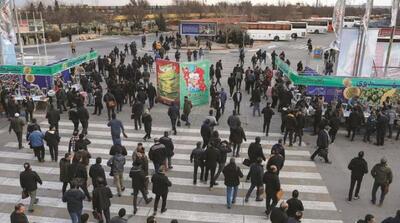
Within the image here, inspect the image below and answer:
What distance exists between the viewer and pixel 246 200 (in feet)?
36.3

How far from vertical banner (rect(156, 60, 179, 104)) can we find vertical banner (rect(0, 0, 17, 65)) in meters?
8.24

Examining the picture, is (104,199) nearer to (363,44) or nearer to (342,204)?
(342,204)

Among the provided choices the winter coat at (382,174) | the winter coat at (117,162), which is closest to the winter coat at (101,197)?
the winter coat at (117,162)

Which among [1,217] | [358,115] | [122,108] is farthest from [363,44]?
[1,217]

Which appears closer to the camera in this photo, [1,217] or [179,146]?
[1,217]

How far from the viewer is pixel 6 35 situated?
2142cm

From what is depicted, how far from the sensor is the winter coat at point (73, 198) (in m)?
9.10

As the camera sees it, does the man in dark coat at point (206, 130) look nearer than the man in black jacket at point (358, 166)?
No

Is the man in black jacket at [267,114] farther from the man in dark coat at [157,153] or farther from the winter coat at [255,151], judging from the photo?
the man in dark coat at [157,153]

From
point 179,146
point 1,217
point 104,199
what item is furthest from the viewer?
point 179,146

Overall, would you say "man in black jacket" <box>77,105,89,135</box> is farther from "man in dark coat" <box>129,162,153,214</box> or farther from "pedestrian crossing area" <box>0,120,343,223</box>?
"man in dark coat" <box>129,162,153,214</box>

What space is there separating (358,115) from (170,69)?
28.8ft

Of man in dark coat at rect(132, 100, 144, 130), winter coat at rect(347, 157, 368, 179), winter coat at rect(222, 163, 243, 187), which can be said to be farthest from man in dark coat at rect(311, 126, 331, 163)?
man in dark coat at rect(132, 100, 144, 130)

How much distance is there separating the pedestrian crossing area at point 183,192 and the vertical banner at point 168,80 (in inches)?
180
